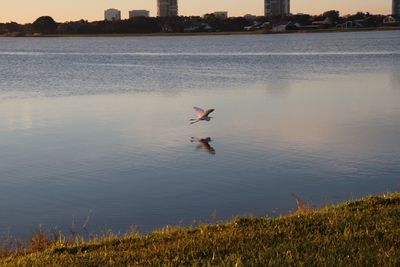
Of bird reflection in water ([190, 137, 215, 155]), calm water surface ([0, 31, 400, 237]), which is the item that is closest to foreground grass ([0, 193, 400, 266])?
calm water surface ([0, 31, 400, 237])

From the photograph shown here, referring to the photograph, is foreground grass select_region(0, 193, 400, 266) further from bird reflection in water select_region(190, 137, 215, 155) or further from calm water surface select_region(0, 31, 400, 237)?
bird reflection in water select_region(190, 137, 215, 155)

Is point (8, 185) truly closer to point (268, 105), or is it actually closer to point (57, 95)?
point (268, 105)

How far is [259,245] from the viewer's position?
326 inches

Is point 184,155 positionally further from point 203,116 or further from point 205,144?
point 203,116

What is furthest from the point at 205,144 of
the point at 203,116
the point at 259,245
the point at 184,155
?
the point at 259,245

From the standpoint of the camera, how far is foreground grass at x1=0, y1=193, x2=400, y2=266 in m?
7.50

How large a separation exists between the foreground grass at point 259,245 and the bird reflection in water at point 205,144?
8.77 m

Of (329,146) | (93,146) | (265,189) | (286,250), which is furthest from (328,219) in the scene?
(93,146)

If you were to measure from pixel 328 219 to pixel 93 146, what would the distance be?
444 inches

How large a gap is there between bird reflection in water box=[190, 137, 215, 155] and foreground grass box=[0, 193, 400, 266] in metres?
8.77

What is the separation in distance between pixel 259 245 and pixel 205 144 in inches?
456

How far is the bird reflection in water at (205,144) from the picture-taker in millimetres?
19061

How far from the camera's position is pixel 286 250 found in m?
7.89

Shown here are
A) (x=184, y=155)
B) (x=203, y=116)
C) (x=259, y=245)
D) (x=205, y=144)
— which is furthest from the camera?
(x=203, y=116)
